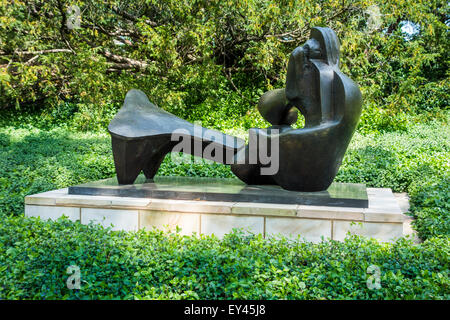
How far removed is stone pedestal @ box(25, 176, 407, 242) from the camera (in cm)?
450

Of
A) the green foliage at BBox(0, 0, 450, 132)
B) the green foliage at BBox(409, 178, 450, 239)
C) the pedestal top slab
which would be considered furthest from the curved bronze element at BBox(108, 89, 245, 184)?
the green foliage at BBox(0, 0, 450, 132)

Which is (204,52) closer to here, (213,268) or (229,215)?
(229,215)

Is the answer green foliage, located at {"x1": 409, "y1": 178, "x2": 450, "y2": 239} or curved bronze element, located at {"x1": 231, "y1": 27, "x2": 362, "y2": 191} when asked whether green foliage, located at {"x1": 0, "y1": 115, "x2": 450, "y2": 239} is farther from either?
curved bronze element, located at {"x1": 231, "y1": 27, "x2": 362, "y2": 191}

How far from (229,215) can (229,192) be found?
399 mm

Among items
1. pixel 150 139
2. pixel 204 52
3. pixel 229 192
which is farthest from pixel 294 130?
pixel 204 52

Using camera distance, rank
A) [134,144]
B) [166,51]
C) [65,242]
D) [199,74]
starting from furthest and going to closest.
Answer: [199,74], [166,51], [134,144], [65,242]

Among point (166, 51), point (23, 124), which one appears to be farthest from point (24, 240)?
point (23, 124)

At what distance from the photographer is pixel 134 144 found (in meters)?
5.46

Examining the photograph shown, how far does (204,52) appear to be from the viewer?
11984 mm

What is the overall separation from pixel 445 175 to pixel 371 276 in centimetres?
476

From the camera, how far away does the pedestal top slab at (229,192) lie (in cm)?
479

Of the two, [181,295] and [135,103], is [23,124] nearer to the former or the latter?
[135,103]
